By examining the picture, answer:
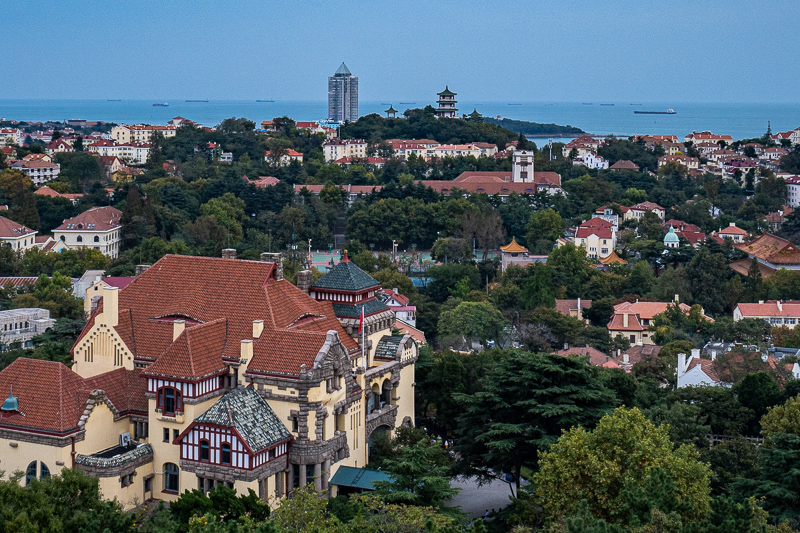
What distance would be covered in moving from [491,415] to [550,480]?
22.8ft

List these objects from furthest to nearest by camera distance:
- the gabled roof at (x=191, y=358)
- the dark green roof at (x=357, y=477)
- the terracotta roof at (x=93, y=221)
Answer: the terracotta roof at (x=93, y=221), the dark green roof at (x=357, y=477), the gabled roof at (x=191, y=358)

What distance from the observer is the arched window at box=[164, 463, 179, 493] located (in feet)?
102

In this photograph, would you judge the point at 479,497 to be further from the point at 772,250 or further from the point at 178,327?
the point at 772,250

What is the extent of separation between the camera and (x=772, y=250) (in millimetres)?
82562

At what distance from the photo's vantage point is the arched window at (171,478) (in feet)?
102

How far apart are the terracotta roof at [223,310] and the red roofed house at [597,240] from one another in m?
56.5

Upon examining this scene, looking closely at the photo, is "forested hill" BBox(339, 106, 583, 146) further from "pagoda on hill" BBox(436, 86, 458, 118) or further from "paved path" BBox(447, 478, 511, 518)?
"paved path" BBox(447, 478, 511, 518)

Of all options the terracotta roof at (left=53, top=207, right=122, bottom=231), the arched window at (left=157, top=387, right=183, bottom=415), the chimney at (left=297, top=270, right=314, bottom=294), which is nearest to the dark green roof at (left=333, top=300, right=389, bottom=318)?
the chimney at (left=297, top=270, right=314, bottom=294)

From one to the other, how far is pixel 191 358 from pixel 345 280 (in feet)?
24.3

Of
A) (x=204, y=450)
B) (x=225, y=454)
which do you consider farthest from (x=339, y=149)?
(x=225, y=454)

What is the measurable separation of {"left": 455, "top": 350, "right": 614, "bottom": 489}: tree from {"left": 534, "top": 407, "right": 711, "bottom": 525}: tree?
12.2 ft

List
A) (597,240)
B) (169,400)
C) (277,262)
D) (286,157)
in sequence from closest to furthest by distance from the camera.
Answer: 1. (169,400)
2. (277,262)
3. (597,240)
4. (286,157)

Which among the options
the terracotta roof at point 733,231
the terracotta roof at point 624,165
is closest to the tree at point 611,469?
the terracotta roof at point 733,231

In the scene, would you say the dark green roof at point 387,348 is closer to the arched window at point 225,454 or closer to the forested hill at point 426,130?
the arched window at point 225,454
